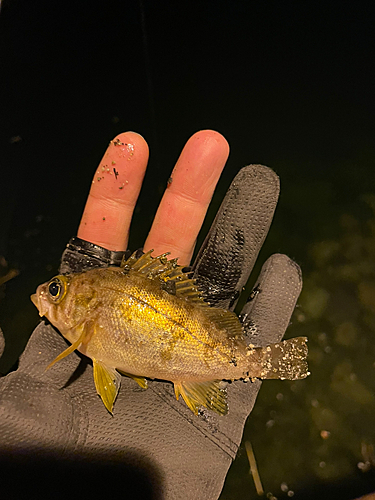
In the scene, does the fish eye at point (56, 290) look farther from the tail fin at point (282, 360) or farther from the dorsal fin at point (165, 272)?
the tail fin at point (282, 360)

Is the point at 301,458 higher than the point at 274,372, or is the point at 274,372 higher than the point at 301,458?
the point at 274,372

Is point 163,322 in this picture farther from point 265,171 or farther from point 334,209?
point 334,209

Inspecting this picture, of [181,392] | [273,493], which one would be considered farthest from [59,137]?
[273,493]

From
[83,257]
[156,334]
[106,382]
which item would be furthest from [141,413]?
[83,257]

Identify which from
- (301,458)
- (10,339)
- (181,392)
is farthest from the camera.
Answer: (10,339)

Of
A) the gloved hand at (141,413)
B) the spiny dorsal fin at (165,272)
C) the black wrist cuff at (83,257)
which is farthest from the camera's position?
the black wrist cuff at (83,257)

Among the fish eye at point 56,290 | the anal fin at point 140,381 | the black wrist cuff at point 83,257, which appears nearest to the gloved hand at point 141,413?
the black wrist cuff at point 83,257

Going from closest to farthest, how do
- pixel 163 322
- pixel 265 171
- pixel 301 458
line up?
pixel 163 322 → pixel 265 171 → pixel 301 458

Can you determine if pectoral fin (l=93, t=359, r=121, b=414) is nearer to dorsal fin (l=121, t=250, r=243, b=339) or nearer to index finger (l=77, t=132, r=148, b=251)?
dorsal fin (l=121, t=250, r=243, b=339)
